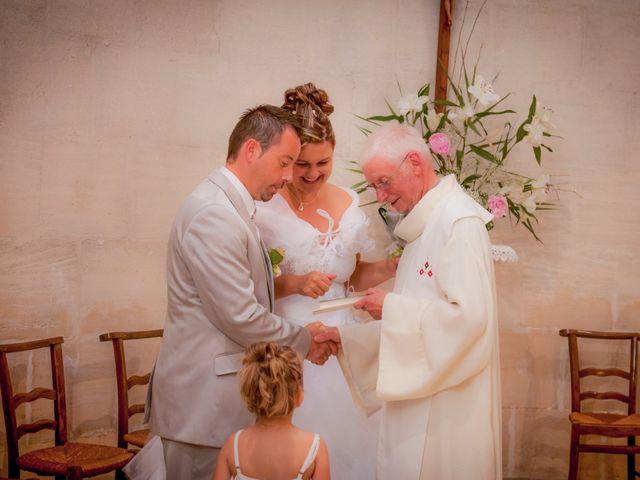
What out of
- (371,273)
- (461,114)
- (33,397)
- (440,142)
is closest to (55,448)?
(33,397)

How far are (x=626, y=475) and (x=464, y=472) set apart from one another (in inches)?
124

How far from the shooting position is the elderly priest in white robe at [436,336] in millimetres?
2873

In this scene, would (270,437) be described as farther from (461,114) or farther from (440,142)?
(461,114)

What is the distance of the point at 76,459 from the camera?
4.04 meters

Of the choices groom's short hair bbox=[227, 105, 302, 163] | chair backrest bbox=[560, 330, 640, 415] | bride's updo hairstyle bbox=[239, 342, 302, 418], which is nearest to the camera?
bride's updo hairstyle bbox=[239, 342, 302, 418]

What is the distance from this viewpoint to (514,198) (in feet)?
15.0

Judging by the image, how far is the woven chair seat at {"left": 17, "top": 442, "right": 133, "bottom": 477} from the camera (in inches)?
154

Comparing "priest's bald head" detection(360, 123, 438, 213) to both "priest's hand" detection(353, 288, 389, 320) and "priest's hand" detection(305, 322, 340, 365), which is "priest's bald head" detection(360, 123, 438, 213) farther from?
"priest's hand" detection(305, 322, 340, 365)

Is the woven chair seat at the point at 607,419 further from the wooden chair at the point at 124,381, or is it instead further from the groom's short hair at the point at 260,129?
the groom's short hair at the point at 260,129

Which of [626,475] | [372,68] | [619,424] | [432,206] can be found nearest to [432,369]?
[432,206]

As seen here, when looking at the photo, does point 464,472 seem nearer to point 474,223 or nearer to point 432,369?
point 432,369

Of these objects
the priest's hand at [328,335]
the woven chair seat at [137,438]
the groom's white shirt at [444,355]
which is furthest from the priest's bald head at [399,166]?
the woven chair seat at [137,438]

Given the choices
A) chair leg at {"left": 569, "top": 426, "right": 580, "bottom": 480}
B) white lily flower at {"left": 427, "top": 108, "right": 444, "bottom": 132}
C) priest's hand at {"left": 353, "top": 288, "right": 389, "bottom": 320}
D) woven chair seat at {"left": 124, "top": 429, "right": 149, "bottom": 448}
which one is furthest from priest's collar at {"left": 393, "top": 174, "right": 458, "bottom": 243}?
chair leg at {"left": 569, "top": 426, "right": 580, "bottom": 480}

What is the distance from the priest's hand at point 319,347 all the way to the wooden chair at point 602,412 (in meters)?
2.06
